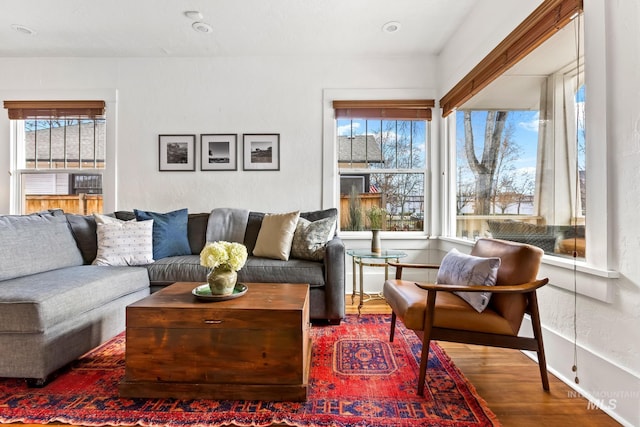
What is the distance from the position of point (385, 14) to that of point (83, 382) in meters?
3.48

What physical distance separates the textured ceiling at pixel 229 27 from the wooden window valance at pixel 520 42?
625mm

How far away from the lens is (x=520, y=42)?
7.06 feet

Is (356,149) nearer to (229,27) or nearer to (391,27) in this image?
(391,27)

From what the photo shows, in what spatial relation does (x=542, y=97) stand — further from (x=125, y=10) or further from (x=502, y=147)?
(x=125, y=10)

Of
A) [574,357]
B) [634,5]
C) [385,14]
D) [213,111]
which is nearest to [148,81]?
[213,111]

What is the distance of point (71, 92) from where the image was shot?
3.70 metres

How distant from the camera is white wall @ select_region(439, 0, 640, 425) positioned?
141cm

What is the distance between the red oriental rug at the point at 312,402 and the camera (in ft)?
4.73

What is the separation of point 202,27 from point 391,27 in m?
1.81

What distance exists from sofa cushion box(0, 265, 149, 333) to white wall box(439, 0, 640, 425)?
2.80 meters

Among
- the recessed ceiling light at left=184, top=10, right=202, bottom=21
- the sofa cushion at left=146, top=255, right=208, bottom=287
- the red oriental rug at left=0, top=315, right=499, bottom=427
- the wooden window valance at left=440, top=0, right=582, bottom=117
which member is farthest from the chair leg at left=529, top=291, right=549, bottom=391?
the recessed ceiling light at left=184, top=10, right=202, bottom=21

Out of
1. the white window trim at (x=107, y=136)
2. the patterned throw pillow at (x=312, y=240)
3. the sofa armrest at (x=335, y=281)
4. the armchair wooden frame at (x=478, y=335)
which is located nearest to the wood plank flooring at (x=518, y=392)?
the armchair wooden frame at (x=478, y=335)

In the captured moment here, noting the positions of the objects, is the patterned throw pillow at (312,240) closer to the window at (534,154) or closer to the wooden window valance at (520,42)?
the window at (534,154)

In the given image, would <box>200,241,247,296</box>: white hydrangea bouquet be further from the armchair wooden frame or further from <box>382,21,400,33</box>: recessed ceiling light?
<box>382,21,400,33</box>: recessed ceiling light
